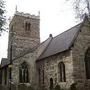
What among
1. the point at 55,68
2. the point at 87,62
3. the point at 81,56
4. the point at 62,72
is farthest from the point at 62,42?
the point at 87,62

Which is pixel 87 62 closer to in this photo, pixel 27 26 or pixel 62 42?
pixel 62 42

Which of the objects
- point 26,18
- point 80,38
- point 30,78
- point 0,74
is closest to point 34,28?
point 26,18

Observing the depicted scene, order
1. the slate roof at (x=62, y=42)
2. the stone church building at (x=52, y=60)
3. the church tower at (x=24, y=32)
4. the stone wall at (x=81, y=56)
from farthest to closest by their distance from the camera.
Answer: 1. the church tower at (x=24, y=32)
2. the slate roof at (x=62, y=42)
3. the stone church building at (x=52, y=60)
4. the stone wall at (x=81, y=56)

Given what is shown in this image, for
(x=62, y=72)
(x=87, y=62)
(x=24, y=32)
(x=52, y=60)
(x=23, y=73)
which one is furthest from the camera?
(x=24, y=32)

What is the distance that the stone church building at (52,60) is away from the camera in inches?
1016

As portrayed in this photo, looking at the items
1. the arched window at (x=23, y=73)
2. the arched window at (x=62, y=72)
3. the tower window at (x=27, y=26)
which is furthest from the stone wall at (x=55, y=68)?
the tower window at (x=27, y=26)

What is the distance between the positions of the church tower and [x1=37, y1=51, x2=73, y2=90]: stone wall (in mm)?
11789

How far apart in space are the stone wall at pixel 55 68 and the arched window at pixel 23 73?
2095mm

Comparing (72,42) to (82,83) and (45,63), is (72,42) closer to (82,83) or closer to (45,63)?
(82,83)

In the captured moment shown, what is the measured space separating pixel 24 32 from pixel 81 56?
2259 cm

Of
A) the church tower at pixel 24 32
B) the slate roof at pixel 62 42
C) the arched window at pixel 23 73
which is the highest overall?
the church tower at pixel 24 32

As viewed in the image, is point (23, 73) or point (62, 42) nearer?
point (62, 42)

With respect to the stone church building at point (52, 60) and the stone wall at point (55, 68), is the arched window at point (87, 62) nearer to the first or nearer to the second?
the stone church building at point (52, 60)

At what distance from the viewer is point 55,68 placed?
95.9ft
